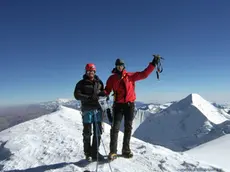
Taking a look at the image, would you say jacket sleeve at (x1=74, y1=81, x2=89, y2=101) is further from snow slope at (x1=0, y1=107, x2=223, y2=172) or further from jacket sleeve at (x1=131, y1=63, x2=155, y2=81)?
snow slope at (x1=0, y1=107, x2=223, y2=172)

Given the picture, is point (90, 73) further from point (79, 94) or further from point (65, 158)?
point (65, 158)

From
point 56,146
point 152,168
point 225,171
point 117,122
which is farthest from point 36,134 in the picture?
point 225,171

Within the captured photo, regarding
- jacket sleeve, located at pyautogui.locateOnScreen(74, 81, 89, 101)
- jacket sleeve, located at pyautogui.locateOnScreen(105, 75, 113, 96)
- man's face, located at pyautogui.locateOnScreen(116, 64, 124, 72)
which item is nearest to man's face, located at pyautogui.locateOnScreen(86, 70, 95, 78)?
jacket sleeve, located at pyautogui.locateOnScreen(74, 81, 89, 101)

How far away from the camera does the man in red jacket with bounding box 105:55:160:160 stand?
6277 millimetres

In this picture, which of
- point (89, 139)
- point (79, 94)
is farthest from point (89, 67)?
point (89, 139)

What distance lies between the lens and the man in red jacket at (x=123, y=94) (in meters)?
6.28

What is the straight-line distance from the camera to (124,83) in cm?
629

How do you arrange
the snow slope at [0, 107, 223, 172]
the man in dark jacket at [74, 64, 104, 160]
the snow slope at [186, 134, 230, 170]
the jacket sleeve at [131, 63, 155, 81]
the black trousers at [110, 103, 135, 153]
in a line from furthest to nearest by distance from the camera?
the snow slope at [186, 134, 230, 170], the black trousers at [110, 103, 135, 153], the jacket sleeve at [131, 63, 155, 81], the man in dark jacket at [74, 64, 104, 160], the snow slope at [0, 107, 223, 172]

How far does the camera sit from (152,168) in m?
6.01

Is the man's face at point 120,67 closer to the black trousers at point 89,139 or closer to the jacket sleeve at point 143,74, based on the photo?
the jacket sleeve at point 143,74

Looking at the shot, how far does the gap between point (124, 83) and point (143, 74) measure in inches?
22.9

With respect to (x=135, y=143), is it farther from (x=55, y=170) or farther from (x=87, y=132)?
(x=55, y=170)

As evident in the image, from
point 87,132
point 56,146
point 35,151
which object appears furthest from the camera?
point 56,146

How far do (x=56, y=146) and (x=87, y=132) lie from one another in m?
2.32
